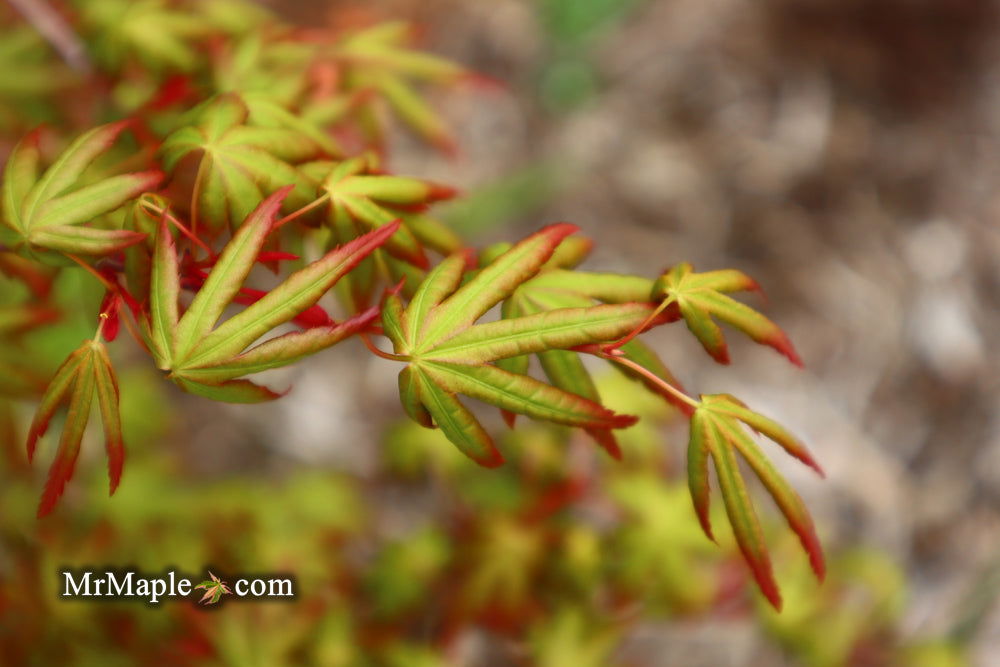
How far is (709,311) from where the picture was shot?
26.9 inches

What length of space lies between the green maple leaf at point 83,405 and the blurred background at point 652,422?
23.1 inches

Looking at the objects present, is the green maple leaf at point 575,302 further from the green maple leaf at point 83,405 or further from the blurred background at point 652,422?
the blurred background at point 652,422

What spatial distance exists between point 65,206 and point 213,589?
613 millimetres

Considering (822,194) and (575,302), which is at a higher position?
(822,194)

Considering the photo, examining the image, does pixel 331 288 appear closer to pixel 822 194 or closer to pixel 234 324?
pixel 234 324

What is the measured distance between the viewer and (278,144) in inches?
29.6

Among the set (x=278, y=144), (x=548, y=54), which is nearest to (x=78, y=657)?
(x=278, y=144)

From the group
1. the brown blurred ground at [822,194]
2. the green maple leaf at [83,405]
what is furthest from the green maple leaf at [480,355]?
the brown blurred ground at [822,194]

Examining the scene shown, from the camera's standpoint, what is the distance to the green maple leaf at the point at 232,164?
71cm

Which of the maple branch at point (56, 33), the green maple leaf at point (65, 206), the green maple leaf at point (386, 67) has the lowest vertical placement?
the green maple leaf at point (65, 206)

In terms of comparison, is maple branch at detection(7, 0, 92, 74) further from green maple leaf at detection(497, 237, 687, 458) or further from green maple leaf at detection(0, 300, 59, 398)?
green maple leaf at detection(497, 237, 687, 458)

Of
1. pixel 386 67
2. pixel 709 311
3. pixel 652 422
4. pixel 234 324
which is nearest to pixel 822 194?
pixel 652 422

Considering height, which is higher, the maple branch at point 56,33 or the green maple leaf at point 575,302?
the maple branch at point 56,33

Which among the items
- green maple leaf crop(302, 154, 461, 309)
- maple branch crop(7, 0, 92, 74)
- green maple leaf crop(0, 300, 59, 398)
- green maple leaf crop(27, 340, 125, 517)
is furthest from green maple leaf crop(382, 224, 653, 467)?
maple branch crop(7, 0, 92, 74)
